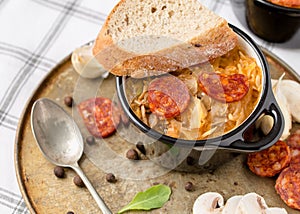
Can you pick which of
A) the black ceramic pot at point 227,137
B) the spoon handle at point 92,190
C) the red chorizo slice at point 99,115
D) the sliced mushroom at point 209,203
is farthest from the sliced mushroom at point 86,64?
the sliced mushroom at point 209,203

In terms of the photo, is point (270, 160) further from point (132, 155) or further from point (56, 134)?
point (56, 134)

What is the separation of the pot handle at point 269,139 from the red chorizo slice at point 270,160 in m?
0.27

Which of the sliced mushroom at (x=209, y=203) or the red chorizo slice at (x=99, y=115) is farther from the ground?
the red chorizo slice at (x=99, y=115)

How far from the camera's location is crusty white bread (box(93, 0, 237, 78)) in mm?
2473

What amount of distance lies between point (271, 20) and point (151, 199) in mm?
1240

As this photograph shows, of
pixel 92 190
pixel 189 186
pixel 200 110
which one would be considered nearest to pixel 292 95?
pixel 200 110

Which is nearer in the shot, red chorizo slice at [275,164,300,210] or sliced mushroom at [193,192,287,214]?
sliced mushroom at [193,192,287,214]

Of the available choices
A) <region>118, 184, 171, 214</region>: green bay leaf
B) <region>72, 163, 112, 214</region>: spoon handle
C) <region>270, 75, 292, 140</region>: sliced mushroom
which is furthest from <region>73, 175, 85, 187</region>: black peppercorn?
<region>270, 75, 292, 140</region>: sliced mushroom

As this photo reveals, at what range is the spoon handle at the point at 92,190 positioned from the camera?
2.44m

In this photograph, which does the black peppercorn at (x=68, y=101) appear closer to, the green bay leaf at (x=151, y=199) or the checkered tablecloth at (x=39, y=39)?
the checkered tablecloth at (x=39, y=39)

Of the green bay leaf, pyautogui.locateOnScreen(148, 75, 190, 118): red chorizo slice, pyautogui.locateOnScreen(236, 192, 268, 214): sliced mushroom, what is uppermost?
pyautogui.locateOnScreen(148, 75, 190, 118): red chorizo slice

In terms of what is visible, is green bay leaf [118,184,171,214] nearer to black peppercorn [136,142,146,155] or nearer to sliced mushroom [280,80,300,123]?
black peppercorn [136,142,146,155]

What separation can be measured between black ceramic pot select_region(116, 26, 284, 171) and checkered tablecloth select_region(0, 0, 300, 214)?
77 centimetres

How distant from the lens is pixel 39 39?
3318 millimetres
